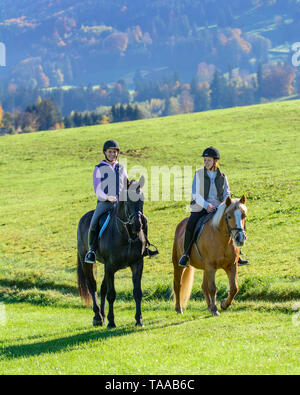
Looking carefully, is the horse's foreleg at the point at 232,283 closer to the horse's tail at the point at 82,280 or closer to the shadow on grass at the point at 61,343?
the shadow on grass at the point at 61,343

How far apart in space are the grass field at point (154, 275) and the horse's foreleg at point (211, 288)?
0.27 metres

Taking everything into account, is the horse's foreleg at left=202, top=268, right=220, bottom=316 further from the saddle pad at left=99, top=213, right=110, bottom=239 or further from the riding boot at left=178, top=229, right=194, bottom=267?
the saddle pad at left=99, top=213, right=110, bottom=239

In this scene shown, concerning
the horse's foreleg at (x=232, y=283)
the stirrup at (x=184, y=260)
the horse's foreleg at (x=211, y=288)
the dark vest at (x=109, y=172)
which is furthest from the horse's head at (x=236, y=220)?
the dark vest at (x=109, y=172)

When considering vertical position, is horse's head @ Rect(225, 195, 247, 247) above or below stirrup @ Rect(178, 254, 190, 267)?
above

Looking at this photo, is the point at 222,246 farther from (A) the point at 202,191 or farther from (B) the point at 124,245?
(B) the point at 124,245

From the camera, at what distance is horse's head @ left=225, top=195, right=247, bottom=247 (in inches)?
390

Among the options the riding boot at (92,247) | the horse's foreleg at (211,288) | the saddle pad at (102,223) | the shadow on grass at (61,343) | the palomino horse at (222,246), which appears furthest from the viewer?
the riding boot at (92,247)

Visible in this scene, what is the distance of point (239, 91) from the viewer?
180m

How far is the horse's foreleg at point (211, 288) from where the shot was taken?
11.0 meters

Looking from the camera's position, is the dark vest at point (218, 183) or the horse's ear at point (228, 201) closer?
the horse's ear at point (228, 201)

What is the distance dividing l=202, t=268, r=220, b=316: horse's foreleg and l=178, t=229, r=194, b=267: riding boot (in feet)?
2.34

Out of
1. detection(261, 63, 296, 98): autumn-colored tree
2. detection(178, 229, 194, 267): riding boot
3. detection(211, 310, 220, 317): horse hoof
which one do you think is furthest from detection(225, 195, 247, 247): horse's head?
detection(261, 63, 296, 98): autumn-colored tree
